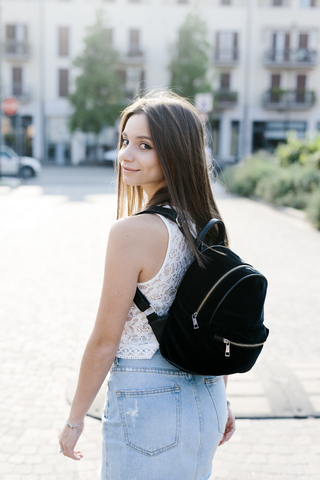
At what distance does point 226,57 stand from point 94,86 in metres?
11.6

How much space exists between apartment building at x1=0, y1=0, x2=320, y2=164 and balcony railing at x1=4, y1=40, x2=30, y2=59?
80 millimetres

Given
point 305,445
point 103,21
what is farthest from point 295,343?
point 103,21

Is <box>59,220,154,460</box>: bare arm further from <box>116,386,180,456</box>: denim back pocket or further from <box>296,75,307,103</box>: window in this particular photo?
<box>296,75,307,103</box>: window

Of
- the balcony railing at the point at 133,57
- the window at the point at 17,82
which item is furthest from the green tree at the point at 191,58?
the window at the point at 17,82

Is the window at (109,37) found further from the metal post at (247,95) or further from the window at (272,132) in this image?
the window at (272,132)

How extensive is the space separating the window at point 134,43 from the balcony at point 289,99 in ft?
36.5

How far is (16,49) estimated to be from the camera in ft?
133

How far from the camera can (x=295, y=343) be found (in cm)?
459

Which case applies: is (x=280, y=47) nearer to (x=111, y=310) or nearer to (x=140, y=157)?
(x=140, y=157)

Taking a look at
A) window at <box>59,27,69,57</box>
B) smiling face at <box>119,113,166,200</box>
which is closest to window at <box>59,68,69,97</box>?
window at <box>59,27,69,57</box>

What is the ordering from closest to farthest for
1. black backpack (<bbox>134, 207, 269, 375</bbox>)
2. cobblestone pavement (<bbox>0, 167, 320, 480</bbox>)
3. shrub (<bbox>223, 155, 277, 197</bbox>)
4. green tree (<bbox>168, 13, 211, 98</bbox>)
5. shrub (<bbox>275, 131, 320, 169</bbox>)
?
black backpack (<bbox>134, 207, 269, 375</bbox>) → cobblestone pavement (<bbox>0, 167, 320, 480</bbox>) → shrub (<bbox>275, 131, 320, 169</bbox>) → shrub (<bbox>223, 155, 277, 197</bbox>) → green tree (<bbox>168, 13, 211, 98</bbox>)

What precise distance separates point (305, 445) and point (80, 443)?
133cm

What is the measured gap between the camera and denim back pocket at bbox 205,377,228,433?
5.06ft

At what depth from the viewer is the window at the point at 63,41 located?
41.0 m
